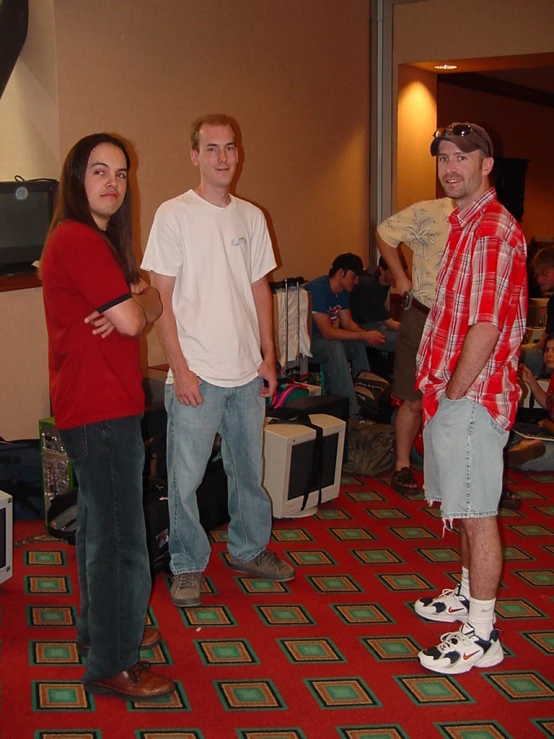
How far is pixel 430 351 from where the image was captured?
2.56 meters

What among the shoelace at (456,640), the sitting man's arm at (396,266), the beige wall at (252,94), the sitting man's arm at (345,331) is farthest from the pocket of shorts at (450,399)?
the sitting man's arm at (345,331)

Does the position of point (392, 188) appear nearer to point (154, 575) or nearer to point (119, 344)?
point (154, 575)

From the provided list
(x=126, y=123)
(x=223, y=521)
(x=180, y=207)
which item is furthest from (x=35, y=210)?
(x=223, y=521)

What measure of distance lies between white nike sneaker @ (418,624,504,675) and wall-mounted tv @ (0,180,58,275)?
243 cm

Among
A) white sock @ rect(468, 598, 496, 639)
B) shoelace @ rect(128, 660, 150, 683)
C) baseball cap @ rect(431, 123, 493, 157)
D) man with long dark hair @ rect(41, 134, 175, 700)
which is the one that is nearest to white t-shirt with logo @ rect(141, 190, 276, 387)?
man with long dark hair @ rect(41, 134, 175, 700)

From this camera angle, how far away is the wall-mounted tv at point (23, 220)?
12.3 ft

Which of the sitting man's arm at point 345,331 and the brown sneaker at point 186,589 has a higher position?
the sitting man's arm at point 345,331

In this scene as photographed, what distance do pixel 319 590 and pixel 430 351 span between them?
42.4 inches

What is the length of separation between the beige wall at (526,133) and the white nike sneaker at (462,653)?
7.44 metres

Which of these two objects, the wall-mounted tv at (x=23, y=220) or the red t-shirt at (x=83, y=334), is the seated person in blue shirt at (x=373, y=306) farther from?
the red t-shirt at (x=83, y=334)

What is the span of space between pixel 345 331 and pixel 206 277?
256 cm

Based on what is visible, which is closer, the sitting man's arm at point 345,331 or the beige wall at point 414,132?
the sitting man's arm at point 345,331

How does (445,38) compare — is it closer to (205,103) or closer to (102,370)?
(205,103)

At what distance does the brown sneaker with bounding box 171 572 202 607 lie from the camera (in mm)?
2977
